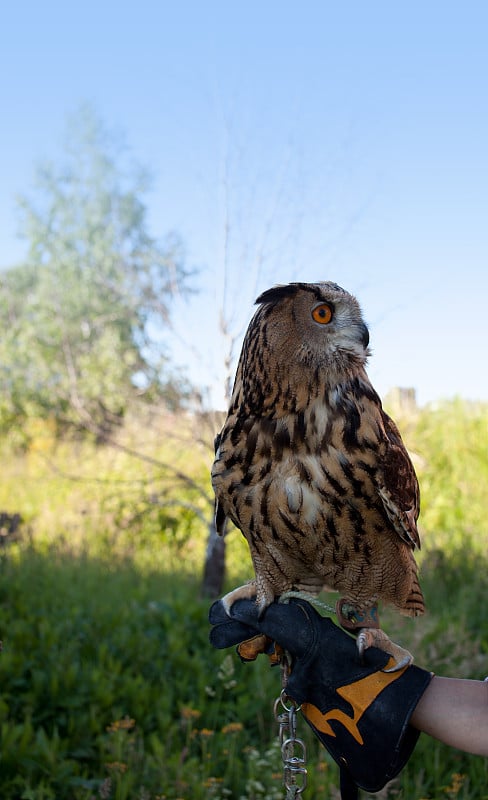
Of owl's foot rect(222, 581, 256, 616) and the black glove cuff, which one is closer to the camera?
the black glove cuff

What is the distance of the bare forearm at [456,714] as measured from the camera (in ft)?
5.49

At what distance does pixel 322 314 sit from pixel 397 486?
1.87 feet

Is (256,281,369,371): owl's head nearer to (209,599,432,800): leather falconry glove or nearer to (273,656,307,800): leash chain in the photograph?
(209,599,432,800): leather falconry glove

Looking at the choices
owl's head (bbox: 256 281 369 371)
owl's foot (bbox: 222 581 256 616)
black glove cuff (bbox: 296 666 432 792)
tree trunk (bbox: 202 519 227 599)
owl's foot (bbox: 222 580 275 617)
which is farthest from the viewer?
tree trunk (bbox: 202 519 227 599)

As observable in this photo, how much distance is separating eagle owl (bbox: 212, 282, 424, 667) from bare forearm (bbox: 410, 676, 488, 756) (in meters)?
0.16

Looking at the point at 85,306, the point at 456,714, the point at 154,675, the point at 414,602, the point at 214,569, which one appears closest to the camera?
the point at 456,714

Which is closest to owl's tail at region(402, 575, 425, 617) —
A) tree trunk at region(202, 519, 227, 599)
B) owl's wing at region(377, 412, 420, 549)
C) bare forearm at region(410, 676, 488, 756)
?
owl's wing at region(377, 412, 420, 549)

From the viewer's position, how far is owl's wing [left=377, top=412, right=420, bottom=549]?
1.95m

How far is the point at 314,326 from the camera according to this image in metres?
1.94

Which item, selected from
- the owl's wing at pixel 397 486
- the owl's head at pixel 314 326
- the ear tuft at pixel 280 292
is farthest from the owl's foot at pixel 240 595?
the ear tuft at pixel 280 292

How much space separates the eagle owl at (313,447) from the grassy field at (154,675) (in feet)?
3.91

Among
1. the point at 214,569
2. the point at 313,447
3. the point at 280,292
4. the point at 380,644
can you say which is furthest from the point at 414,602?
the point at 214,569

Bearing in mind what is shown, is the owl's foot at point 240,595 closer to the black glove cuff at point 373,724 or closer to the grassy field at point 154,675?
the black glove cuff at point 373,724

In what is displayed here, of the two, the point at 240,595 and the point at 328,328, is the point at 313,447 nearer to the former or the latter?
the point at 328,328
